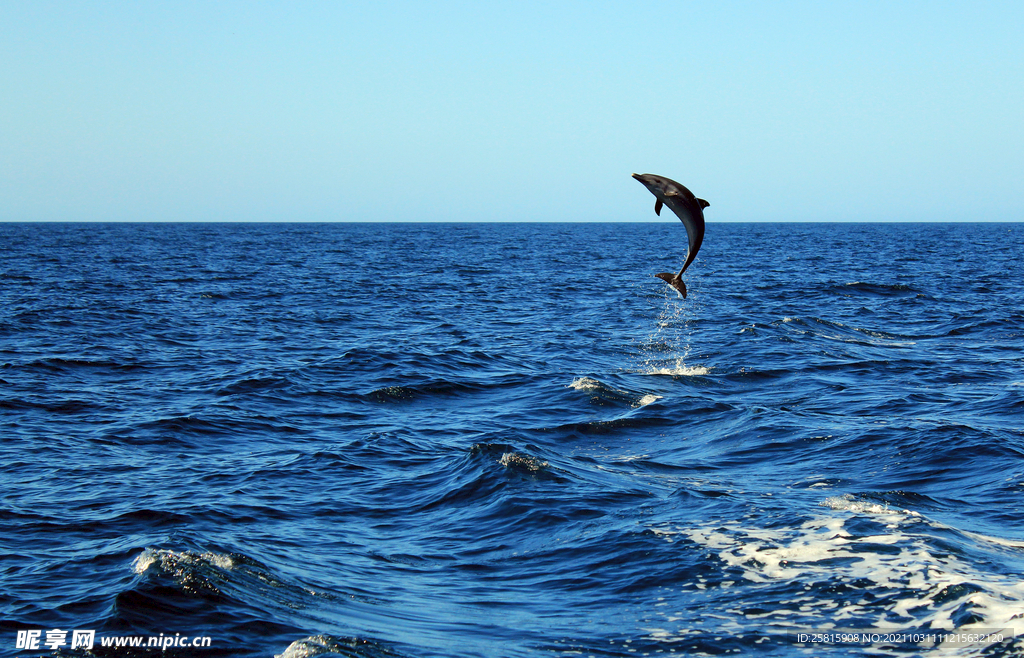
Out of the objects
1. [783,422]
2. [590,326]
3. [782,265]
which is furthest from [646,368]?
[782,265]

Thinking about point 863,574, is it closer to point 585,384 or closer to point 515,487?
point 515,487

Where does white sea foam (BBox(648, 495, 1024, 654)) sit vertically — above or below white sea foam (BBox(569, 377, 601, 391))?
below

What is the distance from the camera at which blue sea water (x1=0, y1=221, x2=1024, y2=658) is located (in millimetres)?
8320

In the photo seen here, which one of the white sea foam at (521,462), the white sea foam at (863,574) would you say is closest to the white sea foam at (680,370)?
the white sea foam at (521,462)

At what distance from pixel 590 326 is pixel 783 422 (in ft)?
46.5

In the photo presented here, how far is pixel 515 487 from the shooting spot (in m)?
12.3

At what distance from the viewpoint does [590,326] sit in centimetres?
2981

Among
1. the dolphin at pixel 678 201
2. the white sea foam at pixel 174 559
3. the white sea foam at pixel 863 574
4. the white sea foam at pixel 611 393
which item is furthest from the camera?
the white sea foam at pixel 611 393

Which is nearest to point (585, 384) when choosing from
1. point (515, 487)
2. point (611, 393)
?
point (611, 393)

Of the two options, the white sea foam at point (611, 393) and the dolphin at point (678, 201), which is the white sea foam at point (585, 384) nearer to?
the white sea foam at point (611, 393)

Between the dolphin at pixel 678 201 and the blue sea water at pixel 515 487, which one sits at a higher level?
the dolphin at pixel 678 201

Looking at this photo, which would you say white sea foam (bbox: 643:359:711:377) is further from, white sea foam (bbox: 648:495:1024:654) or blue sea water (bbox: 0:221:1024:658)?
white sea foam (bbox: 648:495:1024:654)

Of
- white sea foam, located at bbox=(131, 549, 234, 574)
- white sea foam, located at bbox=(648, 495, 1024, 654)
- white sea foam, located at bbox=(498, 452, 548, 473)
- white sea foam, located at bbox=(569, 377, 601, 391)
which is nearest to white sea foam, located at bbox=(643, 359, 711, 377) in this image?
white sea foam, located at bbox=(569, 377, 601, 391)

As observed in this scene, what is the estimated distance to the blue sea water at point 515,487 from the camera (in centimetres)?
832
